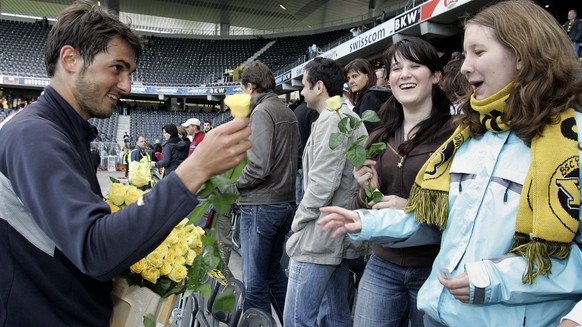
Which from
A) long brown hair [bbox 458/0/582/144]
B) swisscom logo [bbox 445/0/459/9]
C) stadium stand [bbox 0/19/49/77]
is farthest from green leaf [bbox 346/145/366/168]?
stadium stand [bbox 0/19/49/77]

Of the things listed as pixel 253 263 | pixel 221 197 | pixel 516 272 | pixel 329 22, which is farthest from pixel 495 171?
pixel 329 22

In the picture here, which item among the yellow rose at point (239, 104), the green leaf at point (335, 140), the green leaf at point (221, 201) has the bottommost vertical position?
the green leaf at point (221, 201)

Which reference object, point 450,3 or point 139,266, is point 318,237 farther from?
point 450,3

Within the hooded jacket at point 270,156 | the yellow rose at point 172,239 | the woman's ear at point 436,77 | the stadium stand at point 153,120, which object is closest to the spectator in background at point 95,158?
the yellow rose at point 172,239

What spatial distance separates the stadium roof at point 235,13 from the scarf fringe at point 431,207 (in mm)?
26012

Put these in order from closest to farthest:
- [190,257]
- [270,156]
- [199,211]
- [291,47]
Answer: [199,211], [190,257], [270,156], [291,47]

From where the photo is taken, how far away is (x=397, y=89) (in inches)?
69.4

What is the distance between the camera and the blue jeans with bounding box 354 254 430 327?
5.31ft

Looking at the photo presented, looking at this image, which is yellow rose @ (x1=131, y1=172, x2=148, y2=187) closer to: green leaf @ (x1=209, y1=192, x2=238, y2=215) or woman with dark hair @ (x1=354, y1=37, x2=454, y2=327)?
green leaf @ (x1=209, y1=192, x2=238, y2=215)

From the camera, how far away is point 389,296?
1.64 meters

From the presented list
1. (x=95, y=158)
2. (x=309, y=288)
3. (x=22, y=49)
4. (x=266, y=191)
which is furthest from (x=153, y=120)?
(x=309, y=288)

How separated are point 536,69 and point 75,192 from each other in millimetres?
1085

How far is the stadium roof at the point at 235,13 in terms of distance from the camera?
27469 millimetres

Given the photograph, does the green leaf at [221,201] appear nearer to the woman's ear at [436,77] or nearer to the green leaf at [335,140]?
the green leaf at [335,140]
